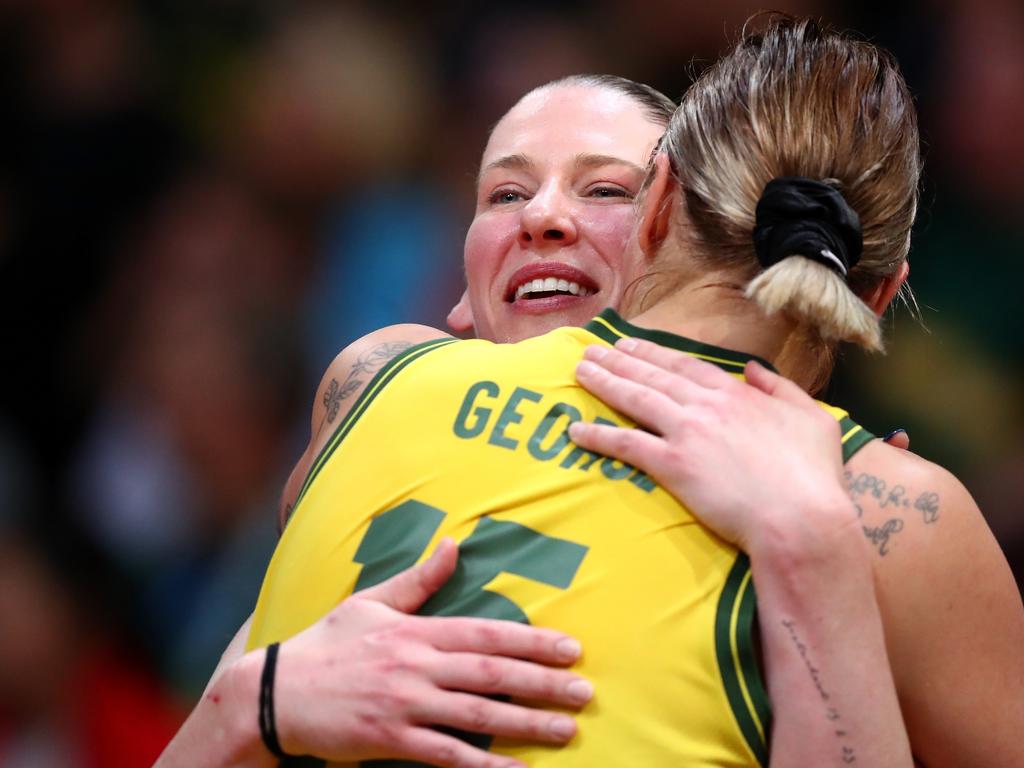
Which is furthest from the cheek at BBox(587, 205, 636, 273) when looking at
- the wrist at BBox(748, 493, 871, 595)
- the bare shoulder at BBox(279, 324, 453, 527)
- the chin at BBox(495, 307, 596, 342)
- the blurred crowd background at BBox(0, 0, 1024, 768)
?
the blurred crowd background at BBox(0, 0, 1024, 768)

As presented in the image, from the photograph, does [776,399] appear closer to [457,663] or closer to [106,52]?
[457,663]

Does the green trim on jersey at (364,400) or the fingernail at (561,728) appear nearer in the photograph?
the fingernail at (561,728)

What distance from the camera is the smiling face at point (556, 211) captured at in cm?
282

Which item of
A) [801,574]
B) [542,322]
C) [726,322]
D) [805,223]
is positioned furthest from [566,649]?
[542,322]

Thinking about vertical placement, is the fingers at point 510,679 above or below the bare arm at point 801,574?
below

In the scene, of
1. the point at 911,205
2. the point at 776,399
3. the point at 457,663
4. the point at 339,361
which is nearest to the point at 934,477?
the point at 776,399

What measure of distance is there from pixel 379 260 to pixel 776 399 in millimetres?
2859

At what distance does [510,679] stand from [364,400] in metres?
0.54

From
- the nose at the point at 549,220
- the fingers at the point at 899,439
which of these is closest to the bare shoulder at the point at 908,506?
the fingers at the point at 899,439

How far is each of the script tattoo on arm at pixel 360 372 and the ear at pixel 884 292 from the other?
0.76 m

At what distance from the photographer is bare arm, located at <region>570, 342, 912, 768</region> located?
1694mm

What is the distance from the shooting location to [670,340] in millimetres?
1932

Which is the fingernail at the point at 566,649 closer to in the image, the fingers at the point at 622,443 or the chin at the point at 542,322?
the fingers at the point at 622,443

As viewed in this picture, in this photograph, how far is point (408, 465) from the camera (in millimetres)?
1859
